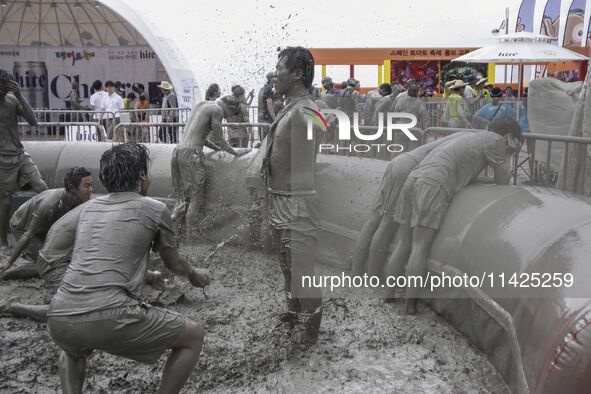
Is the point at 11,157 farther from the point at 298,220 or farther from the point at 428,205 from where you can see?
the point at 428,205

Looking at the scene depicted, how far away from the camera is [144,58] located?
71.9ft

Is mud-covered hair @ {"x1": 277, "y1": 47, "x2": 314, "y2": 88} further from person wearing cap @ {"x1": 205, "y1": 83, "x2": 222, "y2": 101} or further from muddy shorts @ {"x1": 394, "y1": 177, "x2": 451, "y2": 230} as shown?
person wearing cap @ {"x1": 205, "y1": 83, "x2": 222, "y2": 101}

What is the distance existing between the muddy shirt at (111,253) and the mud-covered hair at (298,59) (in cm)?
160

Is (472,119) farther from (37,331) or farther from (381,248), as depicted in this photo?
(37,331)

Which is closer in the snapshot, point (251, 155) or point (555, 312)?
point (555, 312)

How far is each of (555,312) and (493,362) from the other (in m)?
1.00

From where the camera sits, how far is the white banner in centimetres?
2186

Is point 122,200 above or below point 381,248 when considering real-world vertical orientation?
above

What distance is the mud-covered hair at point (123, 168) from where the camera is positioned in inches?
128

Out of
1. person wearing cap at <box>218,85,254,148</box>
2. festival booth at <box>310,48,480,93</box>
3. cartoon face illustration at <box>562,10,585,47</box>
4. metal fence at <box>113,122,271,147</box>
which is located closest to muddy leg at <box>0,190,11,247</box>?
metal fence at <box>113,122,271,147</box>

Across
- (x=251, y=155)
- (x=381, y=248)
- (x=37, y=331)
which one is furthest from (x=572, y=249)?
(x=251, y=155)

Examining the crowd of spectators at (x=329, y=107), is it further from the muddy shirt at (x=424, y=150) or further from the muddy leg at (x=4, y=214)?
the muddy leg at (x=4, y=214)

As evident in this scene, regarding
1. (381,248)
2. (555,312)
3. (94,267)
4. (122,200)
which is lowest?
(381,248)

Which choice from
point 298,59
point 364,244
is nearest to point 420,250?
point 364,244
